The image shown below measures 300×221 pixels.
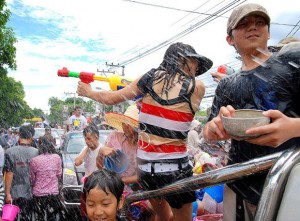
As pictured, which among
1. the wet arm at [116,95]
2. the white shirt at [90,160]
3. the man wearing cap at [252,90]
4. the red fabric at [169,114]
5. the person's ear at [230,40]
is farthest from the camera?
the white shirt at [90,160]

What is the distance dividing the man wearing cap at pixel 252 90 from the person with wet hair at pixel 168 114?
50 centimetres

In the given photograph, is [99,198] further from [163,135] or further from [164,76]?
[164,76]

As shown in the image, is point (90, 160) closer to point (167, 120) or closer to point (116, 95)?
point (116, 95)

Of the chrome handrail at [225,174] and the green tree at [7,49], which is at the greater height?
the green tree at [7,49]

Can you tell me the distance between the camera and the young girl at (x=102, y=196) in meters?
2.21

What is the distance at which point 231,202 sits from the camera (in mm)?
1844

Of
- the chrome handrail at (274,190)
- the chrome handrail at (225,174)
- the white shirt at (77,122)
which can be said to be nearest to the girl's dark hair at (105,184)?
the chrome handrail at (225,174)

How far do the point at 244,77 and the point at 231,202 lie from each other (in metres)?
0.68

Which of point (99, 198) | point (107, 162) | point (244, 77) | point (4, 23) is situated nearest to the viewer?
point (244, 77)

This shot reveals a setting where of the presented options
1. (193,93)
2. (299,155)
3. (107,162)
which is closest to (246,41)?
(193,93)

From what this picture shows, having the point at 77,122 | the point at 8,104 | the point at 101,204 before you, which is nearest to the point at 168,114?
the point at 101,204

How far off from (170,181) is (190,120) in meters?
0.47

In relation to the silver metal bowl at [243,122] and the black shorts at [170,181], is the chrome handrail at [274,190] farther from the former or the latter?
the black shorts at [170,181]

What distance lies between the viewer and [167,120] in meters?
2.45
